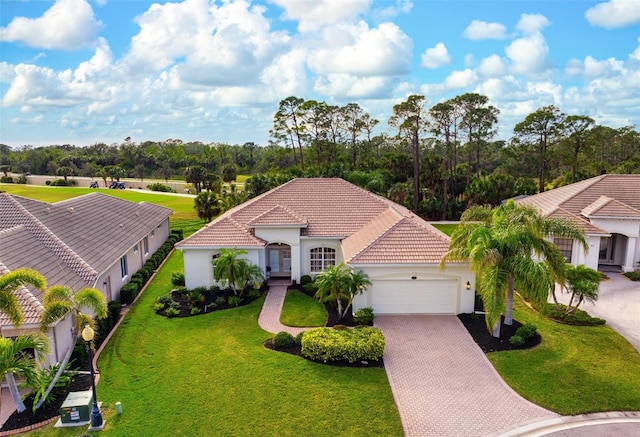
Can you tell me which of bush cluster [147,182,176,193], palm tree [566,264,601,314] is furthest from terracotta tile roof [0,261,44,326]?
bush cluster [147,182,176,193]

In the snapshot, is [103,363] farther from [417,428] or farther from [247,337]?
[417,428]

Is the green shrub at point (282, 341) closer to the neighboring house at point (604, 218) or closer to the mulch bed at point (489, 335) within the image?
the mulch bed at point (489, 335)

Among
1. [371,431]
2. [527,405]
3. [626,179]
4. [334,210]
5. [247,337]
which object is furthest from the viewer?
[626,179]

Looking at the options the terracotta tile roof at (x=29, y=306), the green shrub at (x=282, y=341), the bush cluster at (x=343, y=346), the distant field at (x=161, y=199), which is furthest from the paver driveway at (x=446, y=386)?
the distant field at (x=161, y=199)

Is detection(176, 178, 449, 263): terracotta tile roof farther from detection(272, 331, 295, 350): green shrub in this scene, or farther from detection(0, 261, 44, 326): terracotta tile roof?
detection(0, 261, 44, 326): terracotta tile roof

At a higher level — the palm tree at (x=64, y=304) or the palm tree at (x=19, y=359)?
the palm tree at (x=64, y=304)

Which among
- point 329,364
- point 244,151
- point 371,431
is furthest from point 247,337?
point 244,151

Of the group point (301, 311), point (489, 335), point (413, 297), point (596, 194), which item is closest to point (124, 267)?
point (301, 311)
